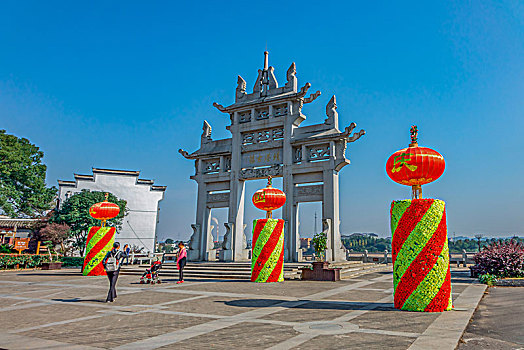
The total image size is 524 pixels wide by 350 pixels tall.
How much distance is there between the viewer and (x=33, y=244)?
1164 inches

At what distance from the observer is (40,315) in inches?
292

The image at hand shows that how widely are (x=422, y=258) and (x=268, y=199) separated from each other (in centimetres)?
772

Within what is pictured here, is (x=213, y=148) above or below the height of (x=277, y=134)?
below

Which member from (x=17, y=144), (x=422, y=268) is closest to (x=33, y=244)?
(x=17, y=144)

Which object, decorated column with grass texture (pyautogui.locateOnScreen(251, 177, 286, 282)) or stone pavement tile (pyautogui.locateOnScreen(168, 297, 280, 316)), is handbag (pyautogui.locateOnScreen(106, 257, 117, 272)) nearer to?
stone pavement tile (pyautogui.locateOnScreen(168, 297, 280, 316))

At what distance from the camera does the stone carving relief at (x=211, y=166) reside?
75.6 ft

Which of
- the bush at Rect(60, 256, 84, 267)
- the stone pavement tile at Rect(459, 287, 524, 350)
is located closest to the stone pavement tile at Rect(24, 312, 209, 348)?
the stone pavement tile at Rect(459, 287, 524, 350)

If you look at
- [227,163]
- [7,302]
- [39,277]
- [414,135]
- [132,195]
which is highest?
[227,163]

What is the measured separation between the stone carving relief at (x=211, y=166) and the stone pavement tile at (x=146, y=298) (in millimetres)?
12854

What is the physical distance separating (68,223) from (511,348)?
3135 cm

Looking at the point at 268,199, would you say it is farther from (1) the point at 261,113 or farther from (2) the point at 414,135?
(1) the point at 261,113

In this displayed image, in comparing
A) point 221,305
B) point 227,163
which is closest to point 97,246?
point 227,163

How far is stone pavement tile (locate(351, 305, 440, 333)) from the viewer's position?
5945 millimetres

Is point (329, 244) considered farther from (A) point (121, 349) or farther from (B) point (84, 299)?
(A) point (121, 349)
